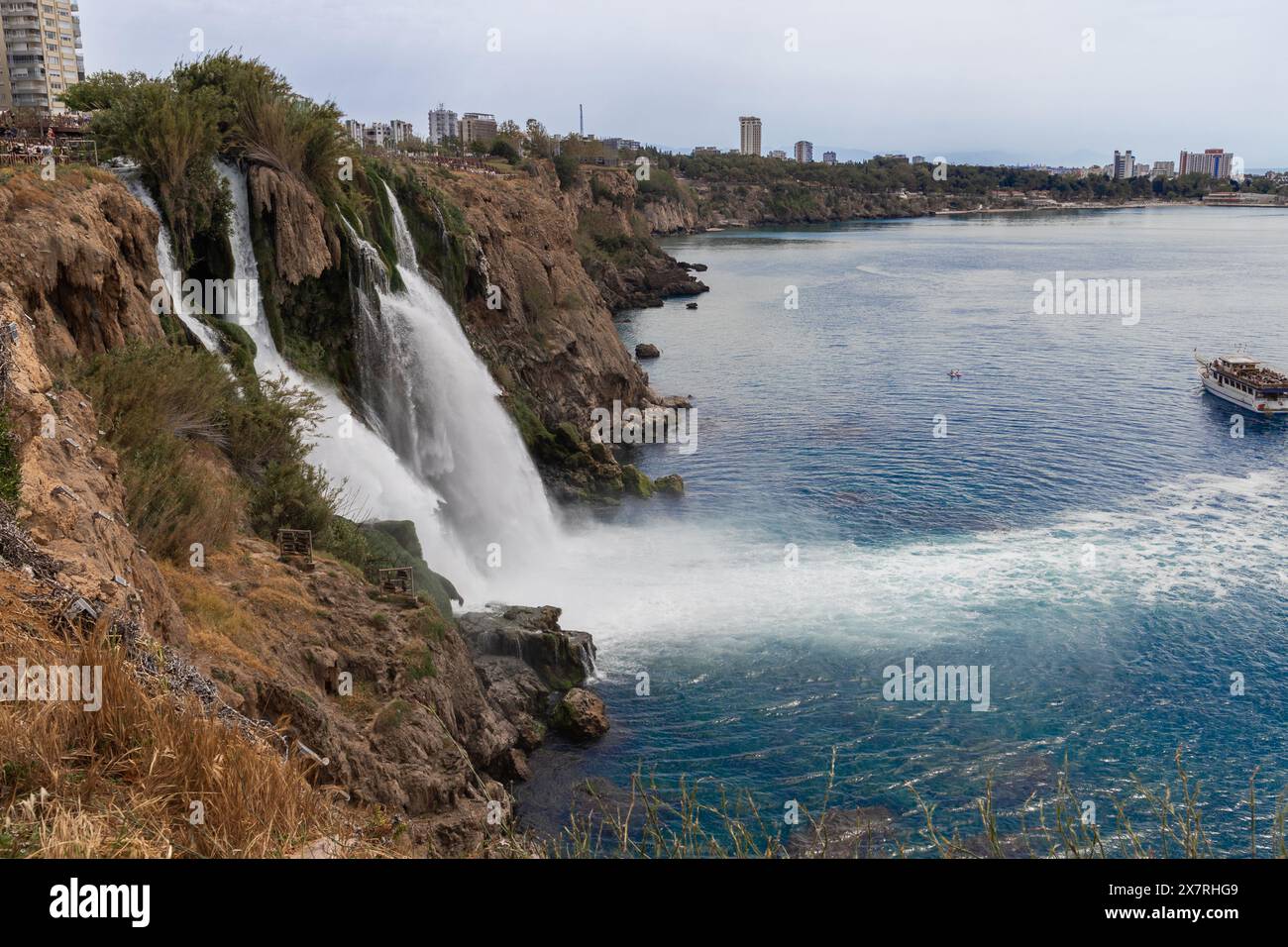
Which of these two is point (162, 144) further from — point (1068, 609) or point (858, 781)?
point (1068, 609)

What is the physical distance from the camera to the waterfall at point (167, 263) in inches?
854

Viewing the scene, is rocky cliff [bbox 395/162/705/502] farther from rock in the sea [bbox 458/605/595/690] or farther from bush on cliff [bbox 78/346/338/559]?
bush on cliff [bbox 78/346/338/559]

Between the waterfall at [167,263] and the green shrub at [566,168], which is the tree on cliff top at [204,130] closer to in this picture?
the waterfall at [167,263]

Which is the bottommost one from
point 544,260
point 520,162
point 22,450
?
point 22,450

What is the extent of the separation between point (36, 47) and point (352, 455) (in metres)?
90.0

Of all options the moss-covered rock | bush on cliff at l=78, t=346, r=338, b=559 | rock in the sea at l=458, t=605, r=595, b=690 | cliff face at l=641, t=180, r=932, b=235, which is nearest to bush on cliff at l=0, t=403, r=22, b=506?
bush on cliff at l=78, t=346, r=338, b=559

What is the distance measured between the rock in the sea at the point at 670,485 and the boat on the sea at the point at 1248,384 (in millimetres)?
25745

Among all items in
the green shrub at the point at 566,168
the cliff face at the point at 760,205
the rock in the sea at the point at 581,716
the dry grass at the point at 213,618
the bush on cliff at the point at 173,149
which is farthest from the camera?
the cliff face at the point at 760,205

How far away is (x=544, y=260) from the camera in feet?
149

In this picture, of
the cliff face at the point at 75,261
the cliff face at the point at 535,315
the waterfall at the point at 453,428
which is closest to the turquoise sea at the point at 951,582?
the waterfall at the point at 453,428

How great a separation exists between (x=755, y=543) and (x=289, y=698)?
1967 cm

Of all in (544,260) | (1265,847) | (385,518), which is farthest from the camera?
(544,260)

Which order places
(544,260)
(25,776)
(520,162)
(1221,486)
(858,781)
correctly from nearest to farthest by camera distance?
(25,776)
(858,781)
(1221,486)
(544,260)
(520,162)
